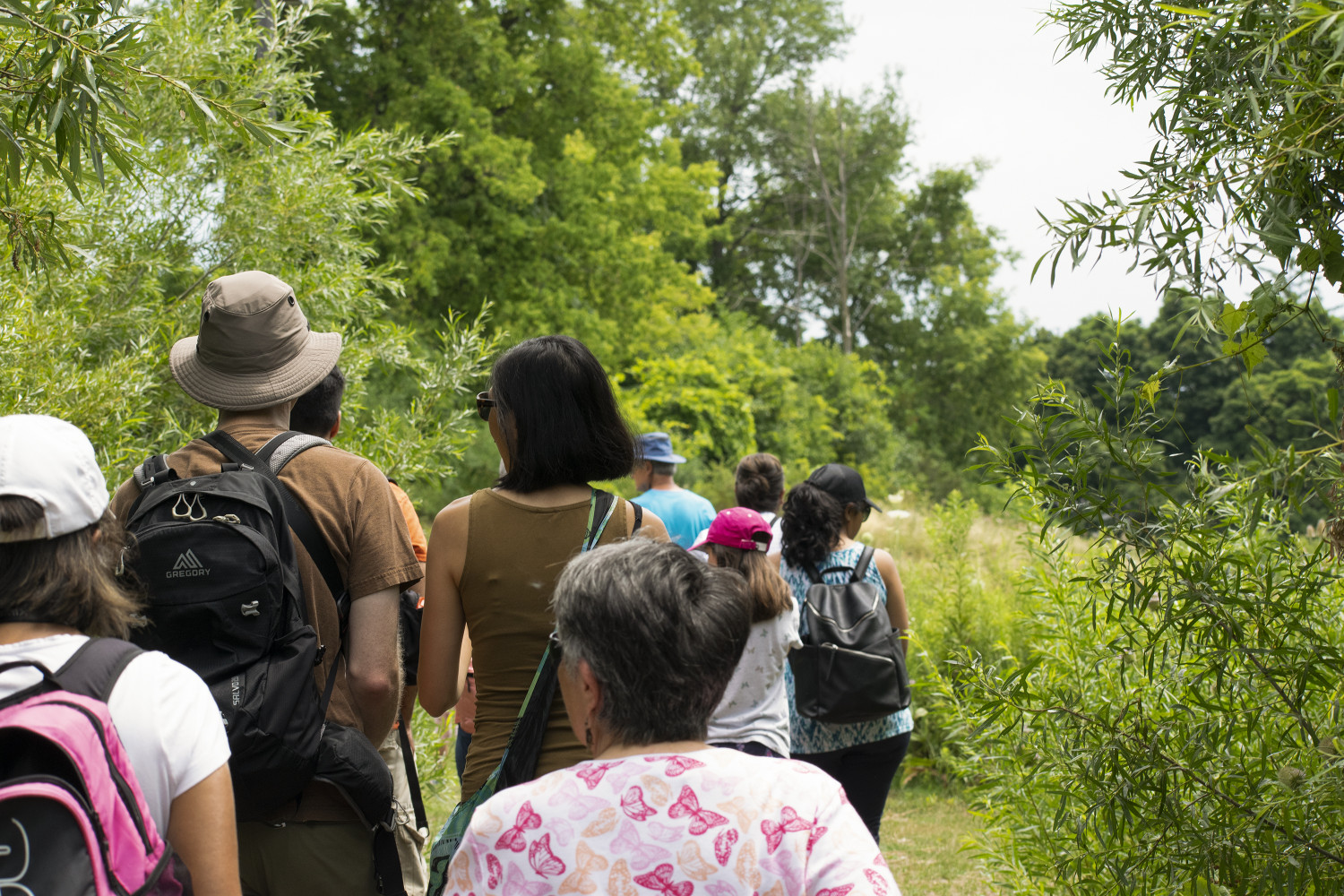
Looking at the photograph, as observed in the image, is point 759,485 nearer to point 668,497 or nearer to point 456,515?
point 668,497

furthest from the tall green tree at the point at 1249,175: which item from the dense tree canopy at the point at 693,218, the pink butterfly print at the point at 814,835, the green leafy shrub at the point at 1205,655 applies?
the dense tree canopy at the point at 693,218

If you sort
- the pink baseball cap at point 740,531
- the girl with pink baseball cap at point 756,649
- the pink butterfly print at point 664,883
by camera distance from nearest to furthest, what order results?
the pink butterfly print at point 664,883 < the girl with pink baseball cap at point 756,649 < the pink baseball cap at point 740,531

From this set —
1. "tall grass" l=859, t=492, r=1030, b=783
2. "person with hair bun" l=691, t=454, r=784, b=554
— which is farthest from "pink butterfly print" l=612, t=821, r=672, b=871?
"tall grass" l=859, t=492, r=1030, b=783

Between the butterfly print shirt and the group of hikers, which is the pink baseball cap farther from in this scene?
the butterfly print shirt

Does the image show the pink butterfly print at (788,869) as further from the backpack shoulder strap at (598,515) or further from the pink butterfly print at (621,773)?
the backpack shoulder strap at (598,515)

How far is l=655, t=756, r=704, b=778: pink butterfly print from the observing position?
141cm

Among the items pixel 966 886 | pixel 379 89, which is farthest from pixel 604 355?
pixel 966 886

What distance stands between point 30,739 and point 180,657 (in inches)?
26.4

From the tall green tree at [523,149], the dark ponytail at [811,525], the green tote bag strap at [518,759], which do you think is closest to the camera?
the green tote bag strap at [518,759]

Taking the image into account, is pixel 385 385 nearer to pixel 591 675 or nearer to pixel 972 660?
pixel 972 660

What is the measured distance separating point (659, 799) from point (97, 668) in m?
0.78

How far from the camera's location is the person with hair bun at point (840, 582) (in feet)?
13.3

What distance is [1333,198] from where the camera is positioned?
1.94 metres

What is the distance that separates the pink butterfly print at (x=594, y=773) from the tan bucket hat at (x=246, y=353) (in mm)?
1369
